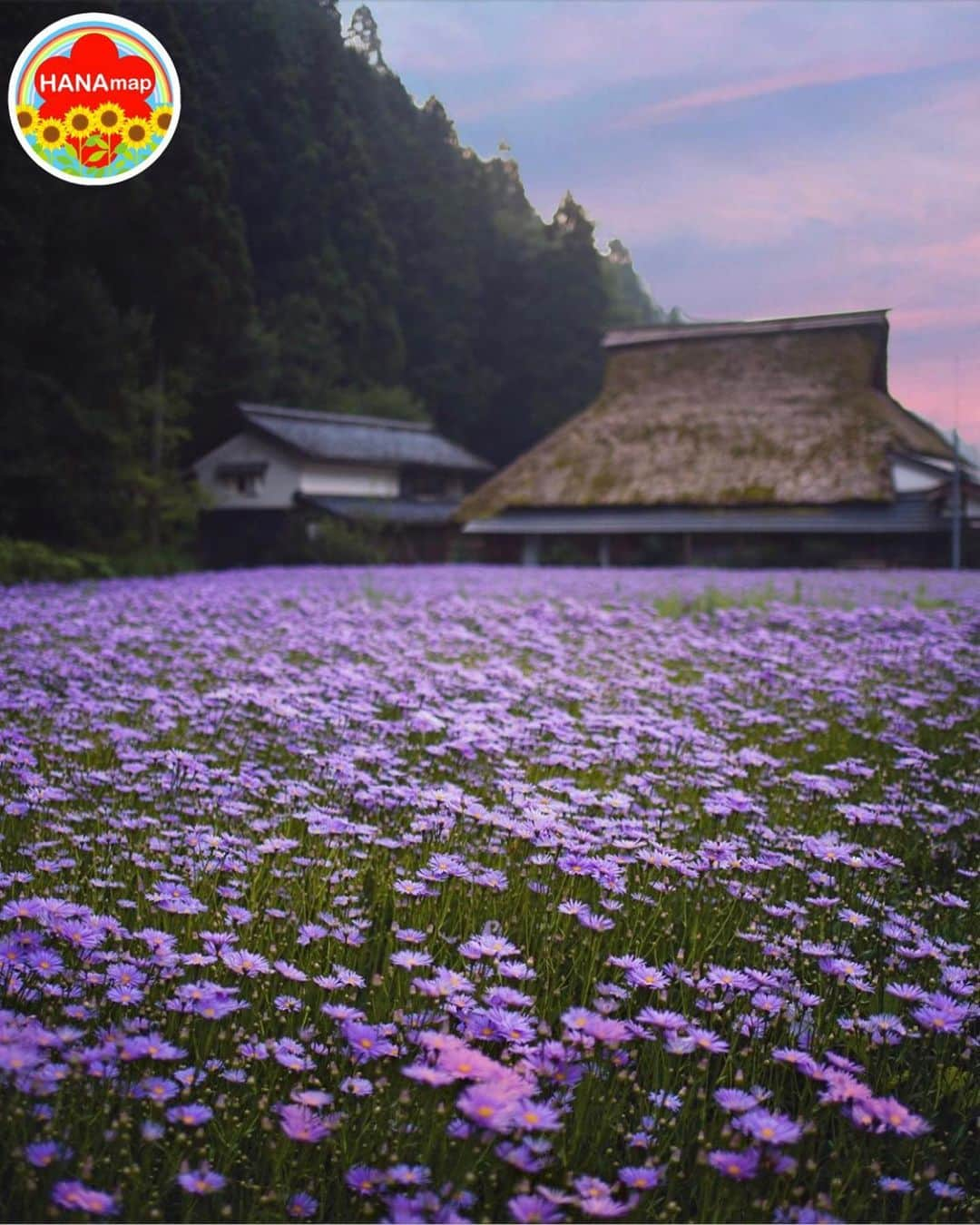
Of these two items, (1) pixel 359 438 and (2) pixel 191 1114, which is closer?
(2) pixel 191 1114

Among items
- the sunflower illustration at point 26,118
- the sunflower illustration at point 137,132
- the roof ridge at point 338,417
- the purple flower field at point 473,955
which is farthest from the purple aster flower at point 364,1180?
the roof ridge at point 338,417

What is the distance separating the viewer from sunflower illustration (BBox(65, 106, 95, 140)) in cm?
510

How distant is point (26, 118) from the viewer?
5.01 m

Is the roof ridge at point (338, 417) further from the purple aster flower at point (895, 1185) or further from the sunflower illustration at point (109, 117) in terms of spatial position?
the purple aster flower at point (895, 1185)

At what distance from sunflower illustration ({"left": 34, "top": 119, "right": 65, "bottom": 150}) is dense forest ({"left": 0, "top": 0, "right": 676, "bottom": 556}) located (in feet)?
7.30

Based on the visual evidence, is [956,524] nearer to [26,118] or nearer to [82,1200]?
[26,118]

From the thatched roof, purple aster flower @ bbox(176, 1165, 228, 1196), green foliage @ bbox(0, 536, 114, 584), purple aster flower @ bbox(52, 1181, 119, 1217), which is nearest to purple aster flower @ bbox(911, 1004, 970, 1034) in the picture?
purple aster flower @ bbox(176, 1165, 228, 1196)

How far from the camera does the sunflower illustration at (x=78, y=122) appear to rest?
5.10 metres

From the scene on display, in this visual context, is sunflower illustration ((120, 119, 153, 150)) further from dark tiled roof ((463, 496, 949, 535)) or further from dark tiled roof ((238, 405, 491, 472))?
dark tiled roof ((238, 405, 491, 472))

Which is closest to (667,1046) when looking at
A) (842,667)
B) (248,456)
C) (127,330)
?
(842,667)

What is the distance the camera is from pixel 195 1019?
6.56 feet

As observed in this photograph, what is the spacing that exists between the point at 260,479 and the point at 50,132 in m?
28.1

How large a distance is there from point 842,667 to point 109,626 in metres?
4.39

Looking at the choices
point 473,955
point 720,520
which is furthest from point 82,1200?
point 720,520
